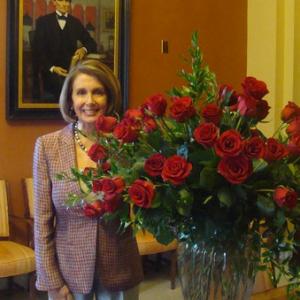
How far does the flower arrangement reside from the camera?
3.13 feet

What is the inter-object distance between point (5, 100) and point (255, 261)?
2837 mm

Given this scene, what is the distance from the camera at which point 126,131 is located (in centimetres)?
101

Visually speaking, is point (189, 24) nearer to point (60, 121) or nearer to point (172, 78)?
point (172, 78)

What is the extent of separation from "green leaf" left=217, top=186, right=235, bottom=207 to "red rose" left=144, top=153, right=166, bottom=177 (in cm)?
12

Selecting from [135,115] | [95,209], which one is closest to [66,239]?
[95,209]

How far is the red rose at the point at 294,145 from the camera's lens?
39.4 inches

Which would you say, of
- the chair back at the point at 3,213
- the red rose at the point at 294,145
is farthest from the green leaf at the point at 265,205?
the chair back at the point at 3,213

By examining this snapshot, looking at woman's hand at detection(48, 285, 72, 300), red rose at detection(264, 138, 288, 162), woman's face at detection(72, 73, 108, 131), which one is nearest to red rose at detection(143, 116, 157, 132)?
red rose at detection(264, 138, 288, 162)

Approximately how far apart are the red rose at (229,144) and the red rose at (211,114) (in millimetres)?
55

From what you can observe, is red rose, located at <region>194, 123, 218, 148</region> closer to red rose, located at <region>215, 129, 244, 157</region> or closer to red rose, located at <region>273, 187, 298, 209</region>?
red rose, located at <region>215, 129, 244, 157</region>

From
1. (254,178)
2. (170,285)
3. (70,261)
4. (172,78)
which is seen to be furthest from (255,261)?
(172,78)

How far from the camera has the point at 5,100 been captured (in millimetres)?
3574

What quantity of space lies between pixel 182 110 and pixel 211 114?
0.06m

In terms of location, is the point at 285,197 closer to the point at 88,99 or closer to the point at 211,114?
the point at 211,114
